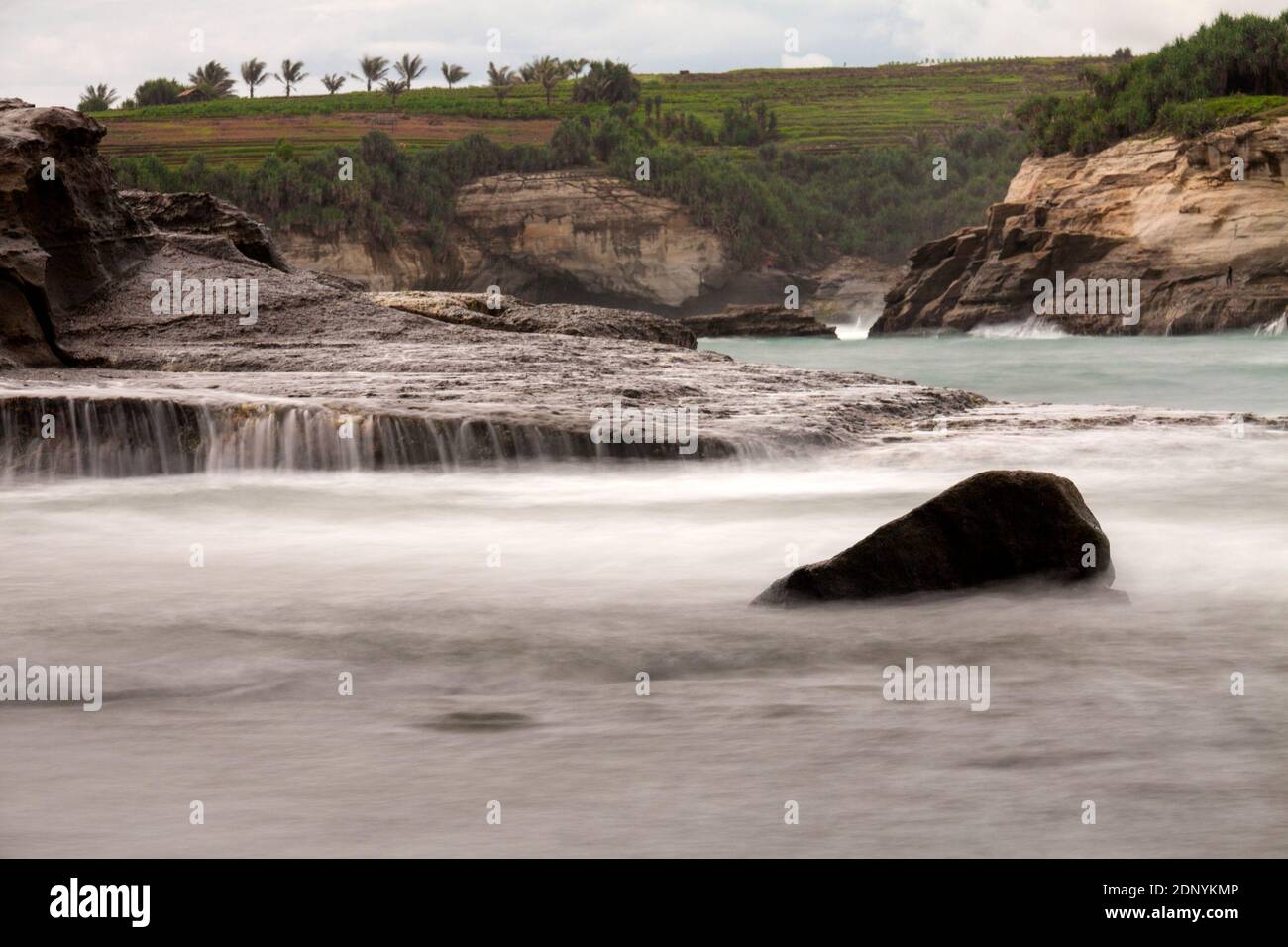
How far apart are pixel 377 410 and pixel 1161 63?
56.6 metres

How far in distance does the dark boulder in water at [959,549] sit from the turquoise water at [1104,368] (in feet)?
38.7

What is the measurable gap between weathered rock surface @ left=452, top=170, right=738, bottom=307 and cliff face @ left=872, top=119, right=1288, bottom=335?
25.0 metres

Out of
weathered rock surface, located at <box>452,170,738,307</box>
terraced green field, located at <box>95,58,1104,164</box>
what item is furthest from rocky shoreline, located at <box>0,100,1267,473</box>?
terraced green field, located at <box>95,58,1104,164</box>

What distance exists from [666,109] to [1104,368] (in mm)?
87488

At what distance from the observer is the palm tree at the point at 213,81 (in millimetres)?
107562

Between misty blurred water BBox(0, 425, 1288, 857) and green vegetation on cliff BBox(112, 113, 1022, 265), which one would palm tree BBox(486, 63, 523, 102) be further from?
misty blurred water BBox(0, 425, 1288, 857)

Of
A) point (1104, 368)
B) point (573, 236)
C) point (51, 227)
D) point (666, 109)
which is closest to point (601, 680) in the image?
point (51, 227)

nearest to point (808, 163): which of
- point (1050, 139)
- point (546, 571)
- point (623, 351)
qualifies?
point (1050, 139)

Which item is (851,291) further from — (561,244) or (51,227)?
(51,227)

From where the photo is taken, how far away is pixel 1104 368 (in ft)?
84.8

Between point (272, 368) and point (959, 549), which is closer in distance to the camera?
point (959, 549)

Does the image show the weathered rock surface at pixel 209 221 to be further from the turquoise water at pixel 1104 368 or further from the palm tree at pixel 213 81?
the palm tree at pixel 213 81
